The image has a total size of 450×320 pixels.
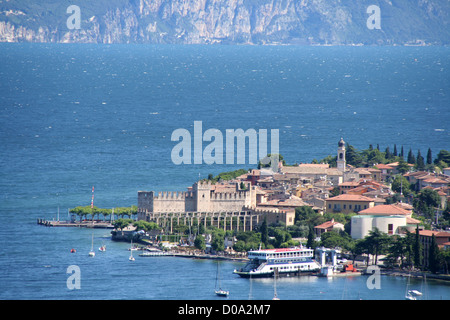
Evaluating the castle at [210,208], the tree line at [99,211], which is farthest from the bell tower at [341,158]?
the tree line at [99,211]

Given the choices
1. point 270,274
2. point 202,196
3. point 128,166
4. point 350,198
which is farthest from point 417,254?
point 128,166

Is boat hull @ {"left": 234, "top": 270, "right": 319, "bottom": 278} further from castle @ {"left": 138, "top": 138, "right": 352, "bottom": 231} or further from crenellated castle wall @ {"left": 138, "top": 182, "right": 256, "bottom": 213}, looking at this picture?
crenellated castle wall @ {"left": 138, "top": 182, "right": 256, "bottom": 213}

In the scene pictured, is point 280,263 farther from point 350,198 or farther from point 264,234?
point 350,198

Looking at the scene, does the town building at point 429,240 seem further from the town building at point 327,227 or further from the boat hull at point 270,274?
the town building at point 327,227
